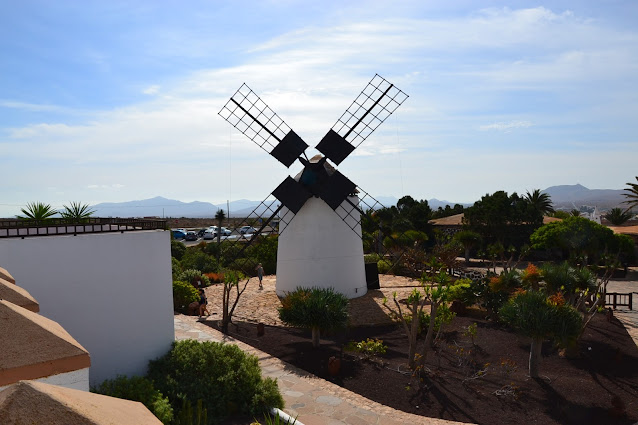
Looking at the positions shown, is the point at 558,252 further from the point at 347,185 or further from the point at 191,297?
the point at 191,297

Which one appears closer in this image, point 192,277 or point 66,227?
point 66,227

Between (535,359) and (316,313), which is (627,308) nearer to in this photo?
(535,359)

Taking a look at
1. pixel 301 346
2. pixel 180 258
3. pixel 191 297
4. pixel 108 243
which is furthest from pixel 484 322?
pixel 180 258

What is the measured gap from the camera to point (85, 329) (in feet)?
28.6

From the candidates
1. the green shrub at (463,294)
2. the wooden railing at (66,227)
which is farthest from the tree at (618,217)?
the wooden railing at (66,227)

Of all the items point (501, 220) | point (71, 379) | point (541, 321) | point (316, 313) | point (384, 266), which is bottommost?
point (384, 266)

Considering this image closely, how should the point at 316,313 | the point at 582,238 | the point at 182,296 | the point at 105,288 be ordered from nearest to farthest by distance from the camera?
1. the point at 105,288
2. the point at 316,313
3. the point at 182,296
4. the point at 582,238

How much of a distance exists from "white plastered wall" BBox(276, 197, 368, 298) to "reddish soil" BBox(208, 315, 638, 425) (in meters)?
3.48

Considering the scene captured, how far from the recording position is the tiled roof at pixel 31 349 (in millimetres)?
4383

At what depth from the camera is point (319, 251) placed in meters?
17.7

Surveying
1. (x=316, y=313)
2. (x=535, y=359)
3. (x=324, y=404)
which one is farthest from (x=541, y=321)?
(x=316, y=313)

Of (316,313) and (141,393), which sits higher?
(316,313)

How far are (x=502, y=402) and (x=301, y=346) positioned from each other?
5.30 m

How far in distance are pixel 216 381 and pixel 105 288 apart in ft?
8.78
